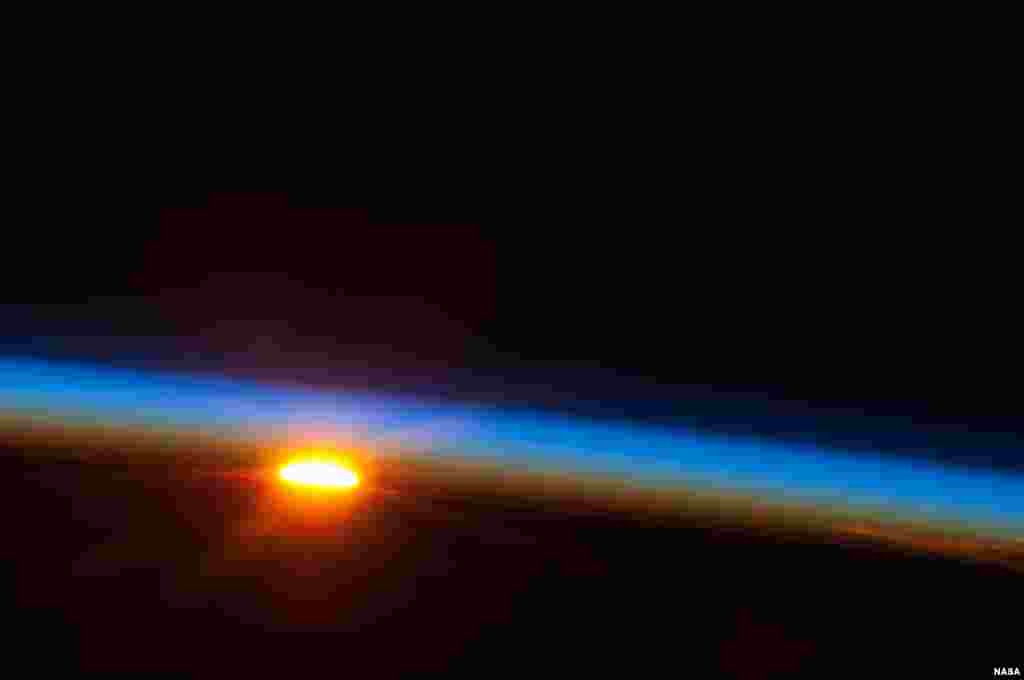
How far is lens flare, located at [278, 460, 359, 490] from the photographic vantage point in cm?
149

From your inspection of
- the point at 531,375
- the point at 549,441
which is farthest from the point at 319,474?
the point at 531,375

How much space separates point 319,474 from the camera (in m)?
1.50

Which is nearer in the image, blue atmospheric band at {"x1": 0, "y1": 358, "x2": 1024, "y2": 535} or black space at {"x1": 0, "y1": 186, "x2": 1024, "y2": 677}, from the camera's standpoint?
black space at {"x1": 0, "y1": 186, "x2": 1024, "y2": 677}

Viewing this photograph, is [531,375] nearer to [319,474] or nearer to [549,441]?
[549,441]

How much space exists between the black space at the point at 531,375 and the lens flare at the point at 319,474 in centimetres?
6

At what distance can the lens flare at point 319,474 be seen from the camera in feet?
4.90

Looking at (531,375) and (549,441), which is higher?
(531,375)

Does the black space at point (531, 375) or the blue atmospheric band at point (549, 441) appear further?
the blue atmospheric band at point (549, 441)

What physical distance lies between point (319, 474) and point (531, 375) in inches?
21.1

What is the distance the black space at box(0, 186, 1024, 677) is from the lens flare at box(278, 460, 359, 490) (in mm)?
65

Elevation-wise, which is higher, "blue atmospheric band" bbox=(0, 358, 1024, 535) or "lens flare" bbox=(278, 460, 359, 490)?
"blue atmospheric band" bbox=(0, 358, 1024, 535)

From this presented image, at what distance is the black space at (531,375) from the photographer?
1449 mm

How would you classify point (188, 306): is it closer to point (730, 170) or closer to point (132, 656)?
point (132, 656)

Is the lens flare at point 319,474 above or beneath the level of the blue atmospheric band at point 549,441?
beneath
